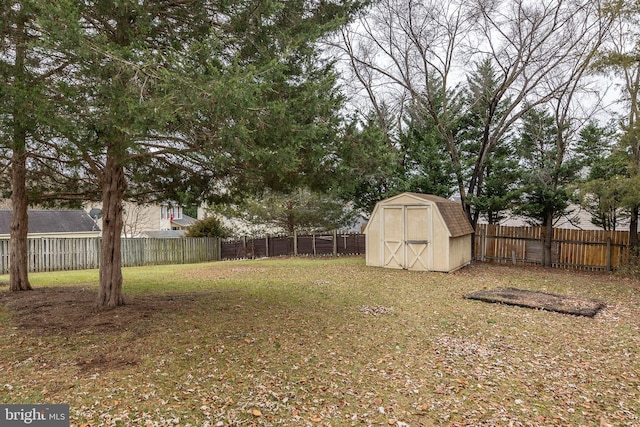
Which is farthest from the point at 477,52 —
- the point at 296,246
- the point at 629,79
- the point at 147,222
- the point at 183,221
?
the point at 183,221

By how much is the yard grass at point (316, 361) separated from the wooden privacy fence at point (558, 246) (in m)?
6.09

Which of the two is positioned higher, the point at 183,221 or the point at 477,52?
the point at 477,52

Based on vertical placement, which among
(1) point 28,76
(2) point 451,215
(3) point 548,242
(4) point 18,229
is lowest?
(3) point 548,242

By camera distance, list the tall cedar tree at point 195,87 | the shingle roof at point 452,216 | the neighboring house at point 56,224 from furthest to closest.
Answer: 1. the neighboring house at point 56,224
2. the shingle roof at point 452,216
3. the tall cedar tree at point 195,87

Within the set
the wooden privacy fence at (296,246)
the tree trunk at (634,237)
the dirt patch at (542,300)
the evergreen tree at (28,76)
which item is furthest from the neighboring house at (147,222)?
the tree trunk at (634,237)

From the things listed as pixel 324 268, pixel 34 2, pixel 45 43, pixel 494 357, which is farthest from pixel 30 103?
pixel 324 268

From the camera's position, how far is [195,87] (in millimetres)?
3637

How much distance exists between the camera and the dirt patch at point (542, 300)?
716 cm

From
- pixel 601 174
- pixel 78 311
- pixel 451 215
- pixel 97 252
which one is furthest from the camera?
pixel 97 252

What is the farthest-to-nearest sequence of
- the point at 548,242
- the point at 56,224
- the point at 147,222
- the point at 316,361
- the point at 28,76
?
the point at 147,222 < the point at 56,224 < the point at 548,242 < the point at 316,361 < the point at 28,76

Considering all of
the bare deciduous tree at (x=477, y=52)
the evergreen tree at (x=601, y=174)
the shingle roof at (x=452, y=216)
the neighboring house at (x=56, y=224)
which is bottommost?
the neighboring house at (x=56, y=224)

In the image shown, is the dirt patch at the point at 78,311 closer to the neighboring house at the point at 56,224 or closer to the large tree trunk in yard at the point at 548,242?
the large tree trunk in yard at the point at 548,242

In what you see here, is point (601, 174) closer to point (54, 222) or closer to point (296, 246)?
point (296, 246)

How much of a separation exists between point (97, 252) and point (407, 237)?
13518 millimetres
